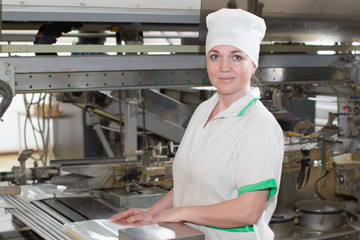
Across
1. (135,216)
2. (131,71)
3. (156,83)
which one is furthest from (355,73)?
(135,216)

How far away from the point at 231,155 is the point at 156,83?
2.94ft

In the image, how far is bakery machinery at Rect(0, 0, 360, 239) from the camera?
1.92 metres

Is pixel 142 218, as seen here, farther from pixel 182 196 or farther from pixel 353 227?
pixel 353 227

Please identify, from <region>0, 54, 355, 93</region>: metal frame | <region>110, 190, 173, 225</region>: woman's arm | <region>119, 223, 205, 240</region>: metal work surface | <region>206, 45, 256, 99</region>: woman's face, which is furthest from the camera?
<region>0, 54, 355, 93</region>: metal frame

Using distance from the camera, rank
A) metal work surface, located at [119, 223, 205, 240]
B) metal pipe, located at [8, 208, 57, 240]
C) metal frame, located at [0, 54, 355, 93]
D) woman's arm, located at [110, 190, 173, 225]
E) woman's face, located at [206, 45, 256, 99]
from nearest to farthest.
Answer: metal work surface, located at [119, 223, 205, 240], woman's face, located at [206, 45, 256, 99], woman's arm, located at [110, 190, 173, 225], metal pipe, located at [8, 208, 57, 240], metal frame, located at [0, 54, 355, 93]

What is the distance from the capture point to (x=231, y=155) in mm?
1352

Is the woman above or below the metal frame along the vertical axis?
below

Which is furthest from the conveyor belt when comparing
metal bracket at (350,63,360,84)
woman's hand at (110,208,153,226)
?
metal bracket at (350,63,360,84)

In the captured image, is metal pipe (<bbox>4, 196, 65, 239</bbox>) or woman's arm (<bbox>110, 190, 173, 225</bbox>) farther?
metal pipe (<bbox>4, 196, 65, 239</bbox>)

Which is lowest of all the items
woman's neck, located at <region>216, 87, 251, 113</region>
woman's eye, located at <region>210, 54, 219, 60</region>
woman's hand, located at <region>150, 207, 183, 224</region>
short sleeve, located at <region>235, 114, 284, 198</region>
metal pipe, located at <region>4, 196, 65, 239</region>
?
metal pipe, located at <region>4, 196, 65, 239</region>

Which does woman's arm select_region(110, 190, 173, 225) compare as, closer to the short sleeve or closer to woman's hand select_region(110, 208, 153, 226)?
woman's hand select_region(110, 208, 153, 226)

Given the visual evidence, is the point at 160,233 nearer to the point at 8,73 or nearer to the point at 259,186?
the point at 259,186

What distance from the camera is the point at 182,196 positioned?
1.51 metres

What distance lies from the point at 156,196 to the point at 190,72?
58 cm
